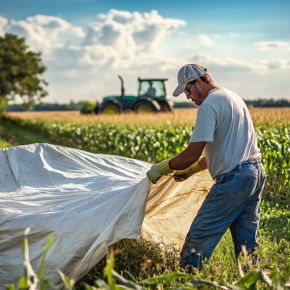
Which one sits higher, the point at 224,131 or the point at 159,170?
the point at 224,131

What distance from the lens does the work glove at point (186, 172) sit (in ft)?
16.6

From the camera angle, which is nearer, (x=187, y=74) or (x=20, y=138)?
(x=187, y=74)

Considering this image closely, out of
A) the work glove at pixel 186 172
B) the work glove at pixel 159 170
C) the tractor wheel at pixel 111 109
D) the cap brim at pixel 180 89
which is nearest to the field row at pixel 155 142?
the tractor wheel at pixel 111 109

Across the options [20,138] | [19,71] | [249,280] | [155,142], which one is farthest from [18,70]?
[249,280]

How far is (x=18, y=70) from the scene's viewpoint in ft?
171

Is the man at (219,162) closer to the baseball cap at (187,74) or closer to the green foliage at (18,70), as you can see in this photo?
the baseball cap at (187,74)

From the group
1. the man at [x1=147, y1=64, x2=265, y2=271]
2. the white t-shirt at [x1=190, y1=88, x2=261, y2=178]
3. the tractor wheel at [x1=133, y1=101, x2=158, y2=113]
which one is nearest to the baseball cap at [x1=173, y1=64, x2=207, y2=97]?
the man at [x1=147, y1=64, x2=265, y2=271]

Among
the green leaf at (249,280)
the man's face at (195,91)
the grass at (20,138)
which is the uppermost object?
the man's face at (195,91)

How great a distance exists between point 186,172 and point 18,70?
49001 mm

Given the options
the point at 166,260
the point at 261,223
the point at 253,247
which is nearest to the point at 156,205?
the point at 166,260

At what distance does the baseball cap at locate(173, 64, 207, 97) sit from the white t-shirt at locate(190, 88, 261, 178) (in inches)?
6.8

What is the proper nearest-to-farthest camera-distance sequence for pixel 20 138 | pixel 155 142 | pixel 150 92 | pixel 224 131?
pixel 224 131 < pixel 155 142 < pixel 20 138 < pixel 150 92

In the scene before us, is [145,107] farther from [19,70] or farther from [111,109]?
[19,70]

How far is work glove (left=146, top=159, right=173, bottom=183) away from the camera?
15.0 feet
